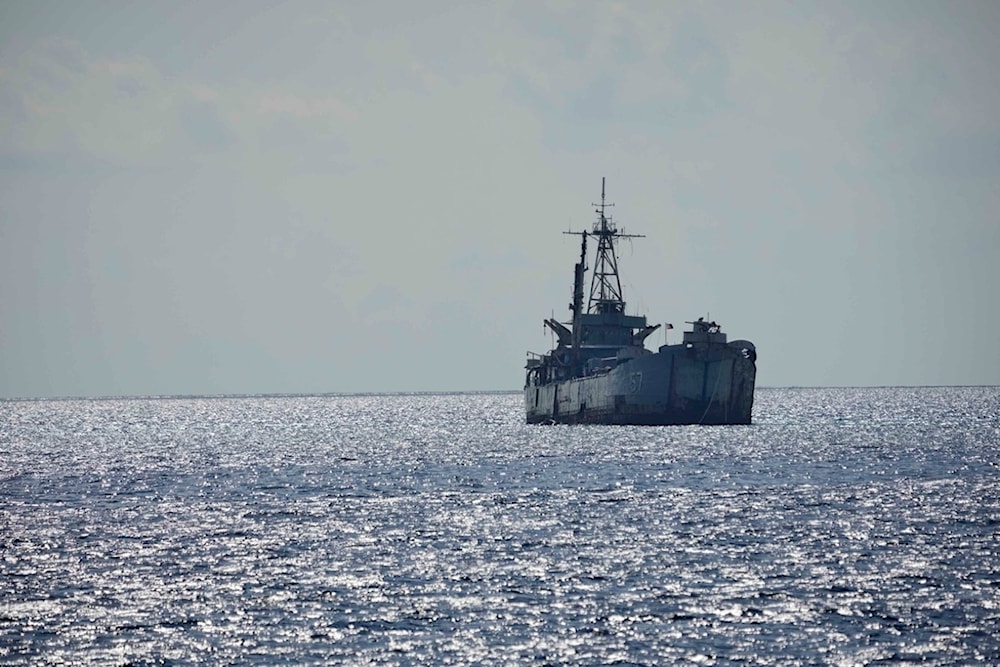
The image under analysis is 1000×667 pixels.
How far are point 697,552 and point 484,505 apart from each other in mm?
16375

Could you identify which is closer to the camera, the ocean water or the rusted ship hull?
the ocean water

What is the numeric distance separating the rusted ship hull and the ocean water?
1476 centimetres

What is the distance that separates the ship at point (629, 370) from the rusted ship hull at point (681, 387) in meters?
0.07

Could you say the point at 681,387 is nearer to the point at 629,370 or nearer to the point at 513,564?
the point at 629,370

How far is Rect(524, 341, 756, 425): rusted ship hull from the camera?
303ft

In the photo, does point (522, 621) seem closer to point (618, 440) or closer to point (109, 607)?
point (109, 607)

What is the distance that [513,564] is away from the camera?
125ft

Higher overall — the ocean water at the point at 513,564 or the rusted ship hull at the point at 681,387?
the rusted ship hull at the point at 681,387

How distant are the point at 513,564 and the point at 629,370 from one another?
56237 mm

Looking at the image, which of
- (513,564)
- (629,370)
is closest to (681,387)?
(629,370)

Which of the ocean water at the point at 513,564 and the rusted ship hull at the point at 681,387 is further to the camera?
the rusted ship hull at the point at 681,387

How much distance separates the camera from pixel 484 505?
2165 inches

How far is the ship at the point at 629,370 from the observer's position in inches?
3649

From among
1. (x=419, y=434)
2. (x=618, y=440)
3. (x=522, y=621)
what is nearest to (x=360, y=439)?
(x=419, y=434)
